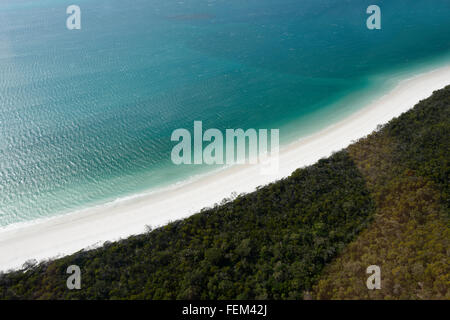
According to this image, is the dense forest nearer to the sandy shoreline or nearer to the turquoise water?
the sandy shoreline

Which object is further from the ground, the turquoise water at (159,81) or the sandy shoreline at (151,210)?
the turquoise water at (159,81)

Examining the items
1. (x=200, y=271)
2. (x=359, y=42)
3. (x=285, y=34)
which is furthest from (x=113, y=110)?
(x=359, y=42)

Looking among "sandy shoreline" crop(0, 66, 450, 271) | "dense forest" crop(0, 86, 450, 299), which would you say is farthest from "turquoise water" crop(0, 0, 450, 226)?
"dense forest" crop(0, 86, 450, 299)

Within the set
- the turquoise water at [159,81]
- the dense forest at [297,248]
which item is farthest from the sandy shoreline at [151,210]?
the dense forest at [297,248]

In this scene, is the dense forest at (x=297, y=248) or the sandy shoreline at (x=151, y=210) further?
the sandy shoreline at (x=151, y=210)

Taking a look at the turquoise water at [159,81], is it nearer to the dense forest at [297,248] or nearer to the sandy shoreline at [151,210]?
the sandy shoreline at [151,210]
